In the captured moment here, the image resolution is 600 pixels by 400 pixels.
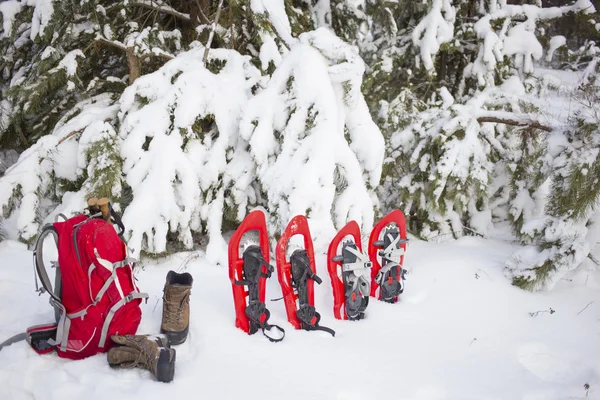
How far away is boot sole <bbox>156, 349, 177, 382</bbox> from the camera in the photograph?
192 centimetres

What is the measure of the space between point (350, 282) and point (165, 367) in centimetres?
144

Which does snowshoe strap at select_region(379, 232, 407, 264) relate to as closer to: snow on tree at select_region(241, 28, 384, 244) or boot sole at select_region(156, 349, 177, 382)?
snow on tree at select_region(241, 28, 384, 244)

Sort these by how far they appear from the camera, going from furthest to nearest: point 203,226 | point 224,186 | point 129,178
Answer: point 203,226, point 224,186, point 129,178

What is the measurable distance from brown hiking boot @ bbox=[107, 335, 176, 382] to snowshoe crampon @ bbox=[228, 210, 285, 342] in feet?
1.98

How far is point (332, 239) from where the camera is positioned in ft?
10.3

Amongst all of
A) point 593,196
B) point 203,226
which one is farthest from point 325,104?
point 593,196

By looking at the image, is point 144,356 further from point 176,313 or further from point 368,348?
point 368,348

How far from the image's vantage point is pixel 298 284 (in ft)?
9.11

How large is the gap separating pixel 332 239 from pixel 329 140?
0.84m

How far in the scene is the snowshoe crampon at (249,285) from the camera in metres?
2.52

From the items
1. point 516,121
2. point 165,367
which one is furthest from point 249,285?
point 516,121

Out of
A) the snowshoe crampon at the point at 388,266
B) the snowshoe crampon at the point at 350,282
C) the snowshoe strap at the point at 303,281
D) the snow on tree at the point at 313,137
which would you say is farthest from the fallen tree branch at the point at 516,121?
the snowshoe strap at the point at 303,281

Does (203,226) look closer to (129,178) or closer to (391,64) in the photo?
(129,178)

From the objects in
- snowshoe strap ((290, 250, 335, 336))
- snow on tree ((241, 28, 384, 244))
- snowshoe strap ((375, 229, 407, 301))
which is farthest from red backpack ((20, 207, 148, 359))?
snowshoe strap ((375, 229, 407, 301))
